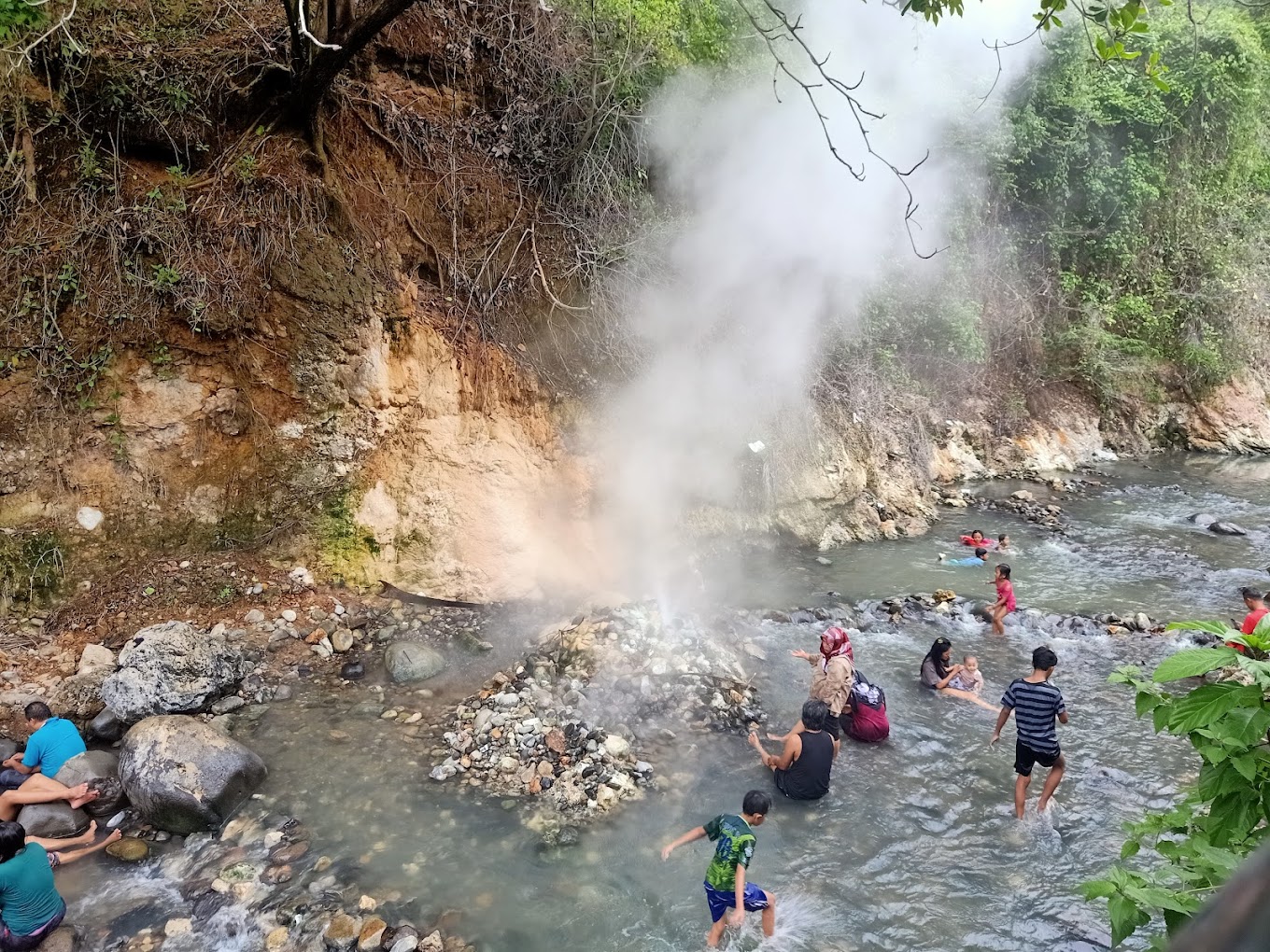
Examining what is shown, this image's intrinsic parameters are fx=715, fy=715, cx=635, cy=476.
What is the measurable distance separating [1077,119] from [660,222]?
A: 9.22 m

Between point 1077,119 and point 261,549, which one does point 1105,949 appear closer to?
point 261,549

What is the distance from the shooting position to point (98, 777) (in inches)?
180

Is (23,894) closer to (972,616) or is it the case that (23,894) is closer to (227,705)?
(227,705)

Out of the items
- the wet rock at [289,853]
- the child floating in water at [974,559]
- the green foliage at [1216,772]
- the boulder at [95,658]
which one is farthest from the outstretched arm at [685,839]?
the child floating in water at [974,559]

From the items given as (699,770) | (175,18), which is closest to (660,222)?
(175,18)

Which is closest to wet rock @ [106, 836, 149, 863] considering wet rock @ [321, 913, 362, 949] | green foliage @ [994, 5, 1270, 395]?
wet rock @ [321, 913, 362, 949]

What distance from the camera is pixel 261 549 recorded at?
646cm

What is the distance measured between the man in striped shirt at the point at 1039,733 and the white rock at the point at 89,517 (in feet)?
23.5

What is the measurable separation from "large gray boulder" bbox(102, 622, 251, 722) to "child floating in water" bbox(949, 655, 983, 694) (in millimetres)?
5891

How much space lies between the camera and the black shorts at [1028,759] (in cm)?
469

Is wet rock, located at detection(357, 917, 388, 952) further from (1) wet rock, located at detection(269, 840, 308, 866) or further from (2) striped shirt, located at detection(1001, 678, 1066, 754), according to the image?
(2) striped shirt, located at detection(1001, 678, 1066, 754)

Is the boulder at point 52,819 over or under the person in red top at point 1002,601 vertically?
under

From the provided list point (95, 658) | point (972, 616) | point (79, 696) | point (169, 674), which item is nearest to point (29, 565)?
point (95, 658)

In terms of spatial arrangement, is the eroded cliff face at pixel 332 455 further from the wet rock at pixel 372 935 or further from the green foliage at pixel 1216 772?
the green foliage at pixel 1216 772
